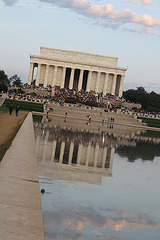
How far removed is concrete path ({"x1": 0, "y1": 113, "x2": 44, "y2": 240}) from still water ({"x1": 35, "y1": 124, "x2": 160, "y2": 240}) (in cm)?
49

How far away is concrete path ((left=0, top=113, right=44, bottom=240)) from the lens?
22.4 feet

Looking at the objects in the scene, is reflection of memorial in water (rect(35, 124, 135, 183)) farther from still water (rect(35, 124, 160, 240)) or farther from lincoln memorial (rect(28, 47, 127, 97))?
lincoln memorial (rect(28, 47, 127, 97))

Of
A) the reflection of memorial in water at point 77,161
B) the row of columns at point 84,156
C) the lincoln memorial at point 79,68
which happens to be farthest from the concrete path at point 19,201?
the lincoln memorial at point 79,68

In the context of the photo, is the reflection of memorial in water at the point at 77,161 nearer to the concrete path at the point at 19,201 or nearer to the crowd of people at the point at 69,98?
the concrete path at the point at 19,201

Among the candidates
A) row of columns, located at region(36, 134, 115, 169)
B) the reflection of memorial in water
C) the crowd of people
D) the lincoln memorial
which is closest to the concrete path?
the reflection of memorial in water

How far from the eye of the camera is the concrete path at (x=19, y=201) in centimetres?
683

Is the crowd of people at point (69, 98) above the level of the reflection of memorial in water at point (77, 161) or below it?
above

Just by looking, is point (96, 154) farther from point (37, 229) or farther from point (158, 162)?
point (37, 229)

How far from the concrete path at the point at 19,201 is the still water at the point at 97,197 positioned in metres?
0.49

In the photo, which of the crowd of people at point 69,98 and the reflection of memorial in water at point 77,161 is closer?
the reflection of memorial in water at point 77,161

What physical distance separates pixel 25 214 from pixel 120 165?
1186 cm

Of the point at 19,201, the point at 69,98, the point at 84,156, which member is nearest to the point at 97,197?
the point at 19,201

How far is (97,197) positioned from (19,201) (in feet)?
12.2

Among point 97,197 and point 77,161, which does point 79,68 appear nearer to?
point 77,161
